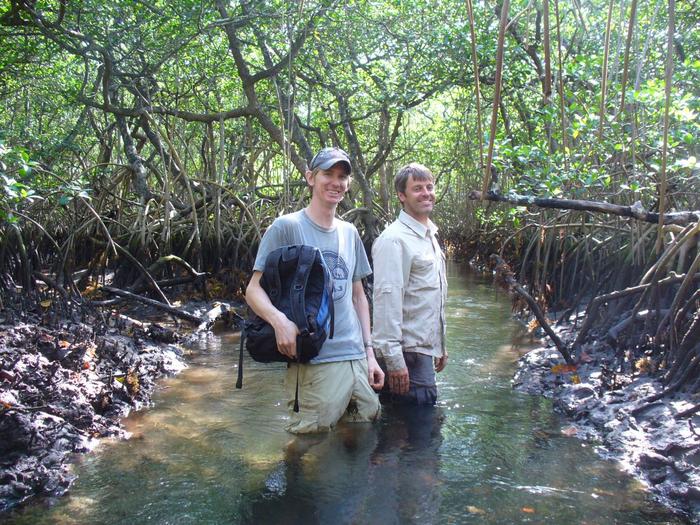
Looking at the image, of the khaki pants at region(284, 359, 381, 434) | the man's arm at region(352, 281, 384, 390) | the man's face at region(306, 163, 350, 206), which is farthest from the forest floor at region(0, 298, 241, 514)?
the man's face at region(306, 163, 350, 206)

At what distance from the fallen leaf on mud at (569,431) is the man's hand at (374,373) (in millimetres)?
1213

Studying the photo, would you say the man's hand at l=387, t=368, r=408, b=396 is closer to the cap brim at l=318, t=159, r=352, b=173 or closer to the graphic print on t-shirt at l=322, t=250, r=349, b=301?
the graphic print on t-shirt at l=322, t=250, r=349, b=301

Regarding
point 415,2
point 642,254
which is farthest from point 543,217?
point 415,2

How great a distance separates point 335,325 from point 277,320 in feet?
1.06

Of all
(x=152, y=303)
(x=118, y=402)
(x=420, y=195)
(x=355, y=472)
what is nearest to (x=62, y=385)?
(x=118, y=402)

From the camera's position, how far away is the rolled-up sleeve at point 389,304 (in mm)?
3074

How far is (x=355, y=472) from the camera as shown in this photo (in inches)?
116

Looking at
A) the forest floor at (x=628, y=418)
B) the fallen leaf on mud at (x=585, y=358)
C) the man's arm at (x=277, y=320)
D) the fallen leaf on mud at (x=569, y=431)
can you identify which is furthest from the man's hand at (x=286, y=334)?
the fallen leaf on mud at (x=585, y=358)

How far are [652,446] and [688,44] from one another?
5.93 metres

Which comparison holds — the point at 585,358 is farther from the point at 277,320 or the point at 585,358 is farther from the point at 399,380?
the point at 277,320

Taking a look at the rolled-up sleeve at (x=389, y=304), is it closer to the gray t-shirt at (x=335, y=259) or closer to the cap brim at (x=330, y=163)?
the gray t-shirt at (x=335, y=259)

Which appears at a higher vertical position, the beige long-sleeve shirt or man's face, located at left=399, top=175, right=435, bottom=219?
man's face, located at left=399, top=175, right=435, bottom=219

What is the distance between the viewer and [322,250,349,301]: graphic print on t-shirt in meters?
2.78

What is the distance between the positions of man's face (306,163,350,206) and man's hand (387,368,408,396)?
830 mm
